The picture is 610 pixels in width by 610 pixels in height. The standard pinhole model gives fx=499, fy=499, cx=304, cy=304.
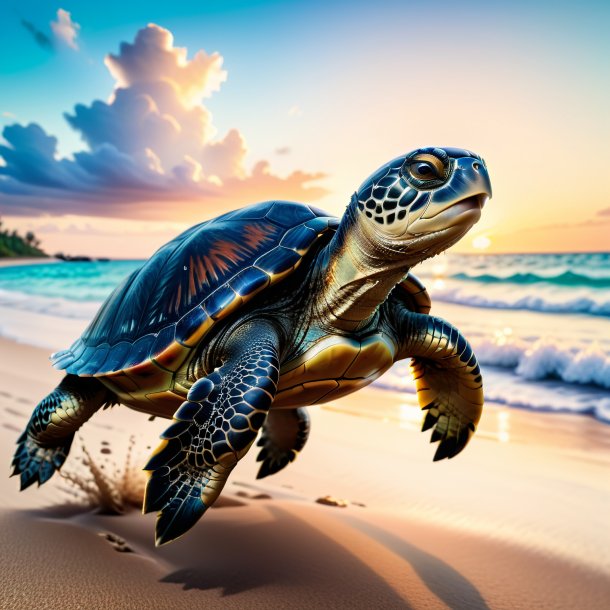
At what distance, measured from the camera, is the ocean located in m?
8.36

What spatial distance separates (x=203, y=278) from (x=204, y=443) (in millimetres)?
909

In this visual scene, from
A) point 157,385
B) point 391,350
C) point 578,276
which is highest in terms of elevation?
point 578,276

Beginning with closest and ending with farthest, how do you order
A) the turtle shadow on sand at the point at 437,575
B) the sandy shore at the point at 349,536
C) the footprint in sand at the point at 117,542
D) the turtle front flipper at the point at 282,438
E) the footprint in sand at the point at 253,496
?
the sandy shore at the point at 349,536, the turtle shadow on sand at the point at 437,575, the footprint in sand at the point at 117,542, the footprint in sand at the point at 253,496, the turtle front flipper at the point at 282,438

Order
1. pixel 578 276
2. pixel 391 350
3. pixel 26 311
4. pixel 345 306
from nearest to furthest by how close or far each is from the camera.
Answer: pixel 345 306, pixel 391 350, pixel 26 311, pixel 578 276

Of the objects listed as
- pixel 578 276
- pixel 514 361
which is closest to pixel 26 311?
pixel 514 361

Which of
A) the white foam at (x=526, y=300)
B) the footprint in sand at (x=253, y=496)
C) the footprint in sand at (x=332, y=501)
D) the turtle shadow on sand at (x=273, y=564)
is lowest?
the footprint in sand at (x=332, y=501)

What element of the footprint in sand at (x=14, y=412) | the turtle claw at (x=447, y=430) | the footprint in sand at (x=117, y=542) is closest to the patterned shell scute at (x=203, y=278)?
the footprint in sand at (x=117, y=542)

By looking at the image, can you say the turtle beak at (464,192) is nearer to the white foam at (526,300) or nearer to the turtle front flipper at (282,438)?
the turtle front flipper at (282,438)

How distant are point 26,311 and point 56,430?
51.8 feet

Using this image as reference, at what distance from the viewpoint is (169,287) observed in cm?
261

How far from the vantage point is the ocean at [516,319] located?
27.4 feet

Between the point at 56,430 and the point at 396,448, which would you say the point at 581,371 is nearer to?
the point at 396,448

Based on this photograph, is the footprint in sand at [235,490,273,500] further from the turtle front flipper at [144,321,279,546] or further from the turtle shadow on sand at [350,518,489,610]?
the turtle front flipper at [144,321,279,546]

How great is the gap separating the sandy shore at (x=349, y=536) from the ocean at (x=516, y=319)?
3228 millimetres
